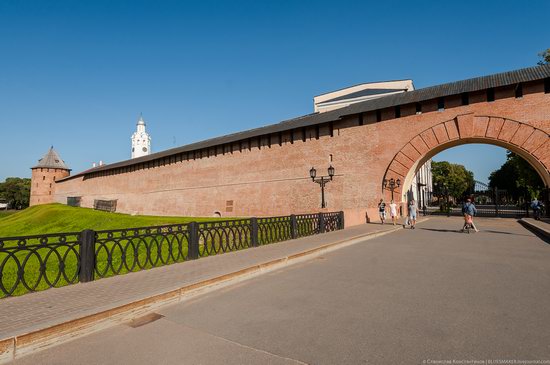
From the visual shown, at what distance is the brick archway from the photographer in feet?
54.3

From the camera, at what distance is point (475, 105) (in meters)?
18.1

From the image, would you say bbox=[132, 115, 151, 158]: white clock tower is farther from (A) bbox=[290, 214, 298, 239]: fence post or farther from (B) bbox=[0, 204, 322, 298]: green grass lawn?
(A) bbox=[290, 214, 298, 239]: fence post

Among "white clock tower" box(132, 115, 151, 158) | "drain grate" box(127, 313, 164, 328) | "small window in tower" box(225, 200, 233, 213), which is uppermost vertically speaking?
"white clock tower" box(132, 115, 151, 158)

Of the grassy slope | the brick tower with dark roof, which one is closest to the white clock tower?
the brick tower with dark roof

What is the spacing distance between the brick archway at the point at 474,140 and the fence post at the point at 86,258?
1858 cm

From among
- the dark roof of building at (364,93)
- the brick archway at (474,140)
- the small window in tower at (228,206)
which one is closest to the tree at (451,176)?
the dark roof of building at (364,93)

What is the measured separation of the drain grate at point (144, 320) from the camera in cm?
348

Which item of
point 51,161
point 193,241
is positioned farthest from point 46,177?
point 193,241

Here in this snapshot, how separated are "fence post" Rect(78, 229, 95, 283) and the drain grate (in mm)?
2168

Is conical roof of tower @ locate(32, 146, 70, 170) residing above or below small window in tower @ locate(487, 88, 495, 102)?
above

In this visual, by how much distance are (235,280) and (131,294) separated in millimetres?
1728

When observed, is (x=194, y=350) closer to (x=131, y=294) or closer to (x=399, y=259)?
(x=131, y=294)

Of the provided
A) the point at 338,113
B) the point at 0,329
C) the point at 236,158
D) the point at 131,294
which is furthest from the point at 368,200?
the point at 0,329

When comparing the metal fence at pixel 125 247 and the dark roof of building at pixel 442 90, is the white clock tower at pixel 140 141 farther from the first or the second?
the metal fence at pixel 125 247
